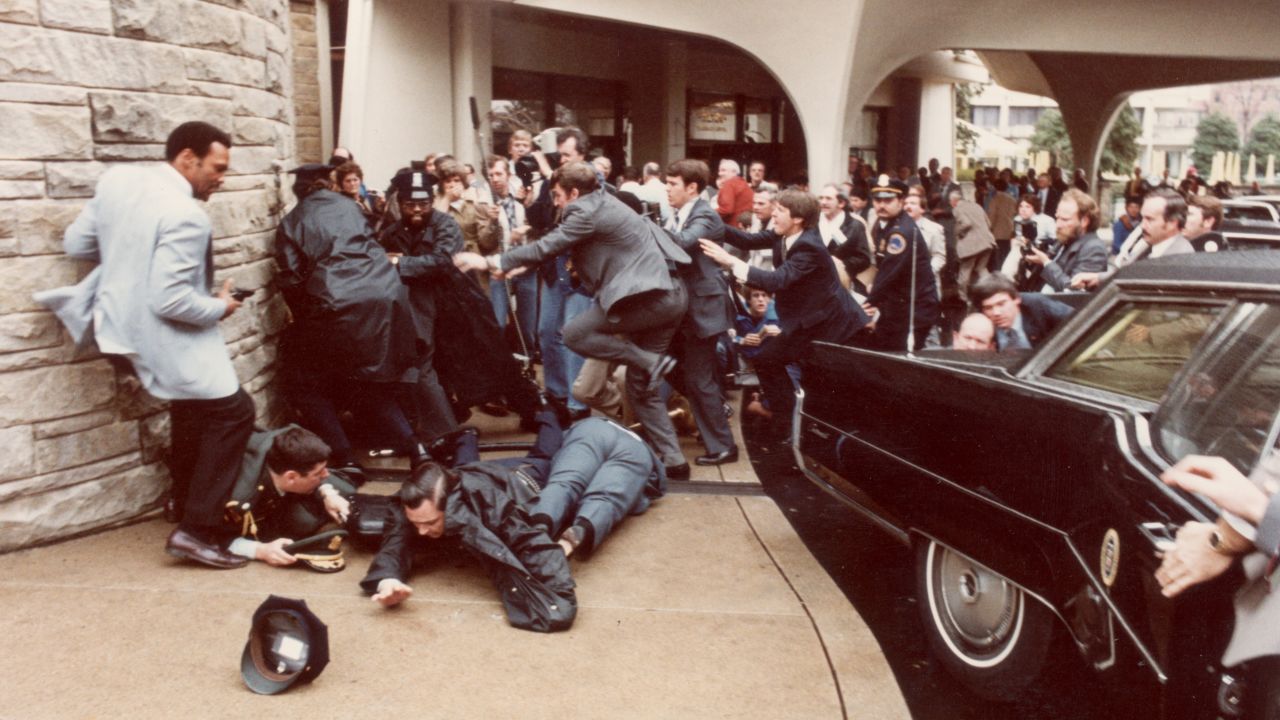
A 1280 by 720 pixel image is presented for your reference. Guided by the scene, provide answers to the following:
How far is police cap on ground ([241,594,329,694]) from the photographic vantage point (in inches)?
153

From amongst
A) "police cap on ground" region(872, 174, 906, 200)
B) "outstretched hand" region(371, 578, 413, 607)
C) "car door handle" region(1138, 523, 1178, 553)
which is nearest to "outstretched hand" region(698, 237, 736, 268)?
"police cap on ground" region(872, 174, 906, 200)

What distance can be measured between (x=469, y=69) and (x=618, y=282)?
30.8ft

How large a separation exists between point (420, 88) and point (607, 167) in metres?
5.02

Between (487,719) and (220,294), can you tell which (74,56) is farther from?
(487,719)

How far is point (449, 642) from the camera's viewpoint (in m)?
4.40

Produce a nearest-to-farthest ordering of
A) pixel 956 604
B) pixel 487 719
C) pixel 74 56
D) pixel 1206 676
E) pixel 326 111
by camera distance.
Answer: pixel 1206 676, pixel 487 719, pixel 956 604, pixel 74 56, pixel 326 111

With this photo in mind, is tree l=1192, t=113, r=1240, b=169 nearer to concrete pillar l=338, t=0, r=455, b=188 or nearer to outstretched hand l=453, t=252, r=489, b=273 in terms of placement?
concrete pillar l=338, t=0, r=455, b=188

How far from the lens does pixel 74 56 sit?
5.10 m

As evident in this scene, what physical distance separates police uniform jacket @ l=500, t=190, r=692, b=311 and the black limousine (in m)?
1.85

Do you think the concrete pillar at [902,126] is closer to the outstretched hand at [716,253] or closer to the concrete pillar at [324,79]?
the concrete pillar at [324,79]

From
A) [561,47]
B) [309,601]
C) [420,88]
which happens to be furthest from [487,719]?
[561,47]

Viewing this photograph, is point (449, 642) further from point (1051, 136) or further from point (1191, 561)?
point (1051, 136)

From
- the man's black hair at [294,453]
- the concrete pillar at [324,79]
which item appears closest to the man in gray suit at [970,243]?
the concrete pillar at [324,79]

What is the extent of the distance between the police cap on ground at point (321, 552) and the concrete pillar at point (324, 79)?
11552 mm
